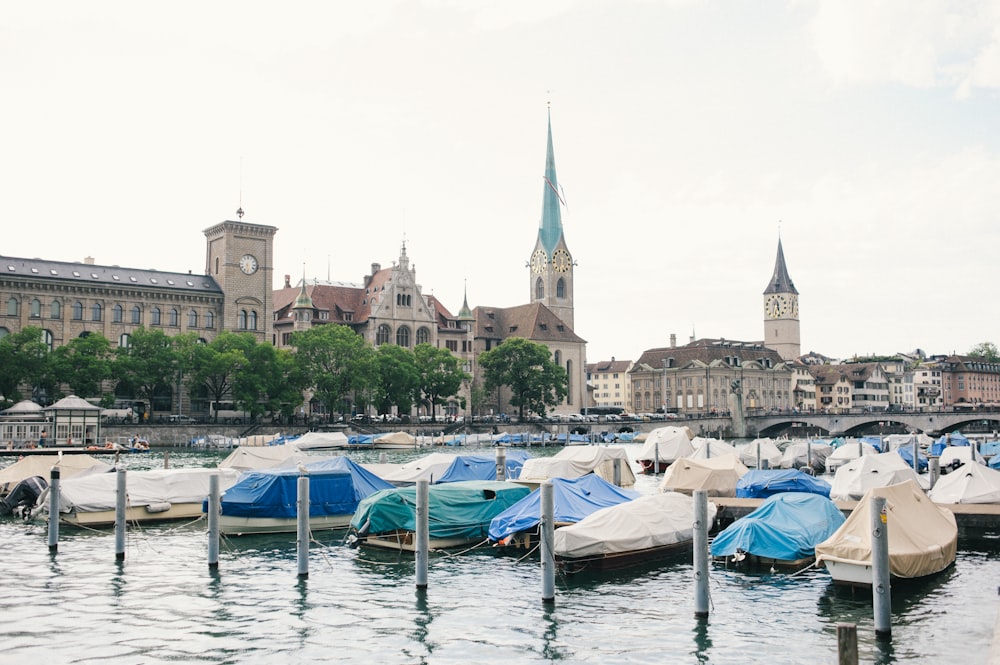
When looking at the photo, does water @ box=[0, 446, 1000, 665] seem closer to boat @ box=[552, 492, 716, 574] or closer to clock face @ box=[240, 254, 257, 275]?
boat @ box=[552, 492, 716, 574]

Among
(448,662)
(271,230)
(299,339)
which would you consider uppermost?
(271,230)

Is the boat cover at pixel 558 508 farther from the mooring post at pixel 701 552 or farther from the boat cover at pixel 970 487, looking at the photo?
the boat cover at pixel 970 487

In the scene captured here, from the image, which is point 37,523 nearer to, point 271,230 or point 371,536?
point 371,536

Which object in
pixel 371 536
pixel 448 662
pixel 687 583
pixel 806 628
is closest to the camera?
pixel 448 662

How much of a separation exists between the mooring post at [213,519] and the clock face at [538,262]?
16023 cm

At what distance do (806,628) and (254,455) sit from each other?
4139 cm

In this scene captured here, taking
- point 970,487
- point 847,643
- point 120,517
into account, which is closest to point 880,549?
point 847,643

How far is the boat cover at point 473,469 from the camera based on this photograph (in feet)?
155

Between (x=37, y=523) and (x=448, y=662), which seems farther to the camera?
(x=37, y=523)

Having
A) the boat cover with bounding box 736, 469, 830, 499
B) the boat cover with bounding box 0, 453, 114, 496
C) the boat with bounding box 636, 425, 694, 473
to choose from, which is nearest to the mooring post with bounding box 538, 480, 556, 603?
the boat cover with bounding box 736, 469, 830, 499

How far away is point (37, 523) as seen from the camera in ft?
127

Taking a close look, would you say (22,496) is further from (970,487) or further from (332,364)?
(332,364)

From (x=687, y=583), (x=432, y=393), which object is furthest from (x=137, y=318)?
(x=687, y=583)

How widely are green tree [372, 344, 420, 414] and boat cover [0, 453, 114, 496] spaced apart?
68.9 m
